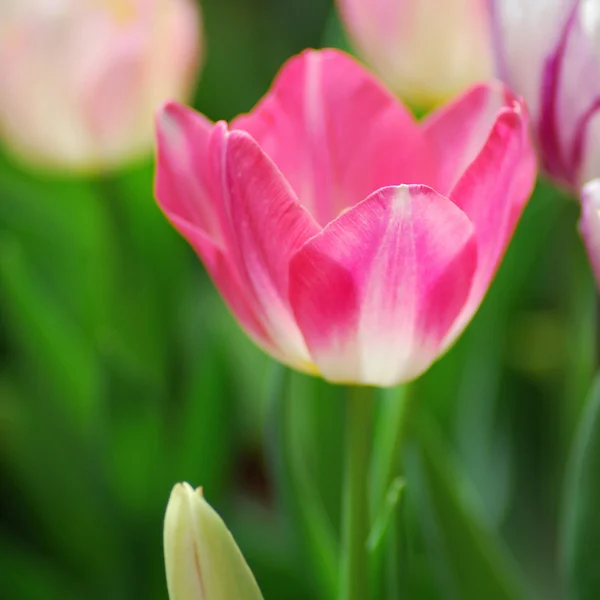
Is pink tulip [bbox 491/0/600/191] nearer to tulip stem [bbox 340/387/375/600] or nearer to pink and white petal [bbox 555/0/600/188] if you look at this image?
pink and white petal [bbox 555/0/600/188]

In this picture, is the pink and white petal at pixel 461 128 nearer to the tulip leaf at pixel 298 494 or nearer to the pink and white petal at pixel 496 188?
the pink and white petal at pixel 496 188

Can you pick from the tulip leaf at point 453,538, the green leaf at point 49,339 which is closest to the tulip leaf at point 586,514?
the tulip leaf at point 453,538

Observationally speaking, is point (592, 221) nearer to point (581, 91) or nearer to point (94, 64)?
point (581, 91)

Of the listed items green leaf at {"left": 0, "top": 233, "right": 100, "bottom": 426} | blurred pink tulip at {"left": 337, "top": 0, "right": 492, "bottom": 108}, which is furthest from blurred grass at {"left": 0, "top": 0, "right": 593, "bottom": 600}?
blurred pink tulip at {"left": 337, "top": 0, "right": 492, "bottom": 108}

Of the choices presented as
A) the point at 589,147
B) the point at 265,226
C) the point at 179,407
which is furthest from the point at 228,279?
the point at 179,407

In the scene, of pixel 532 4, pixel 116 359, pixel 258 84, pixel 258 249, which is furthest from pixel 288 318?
pixel 258 84
